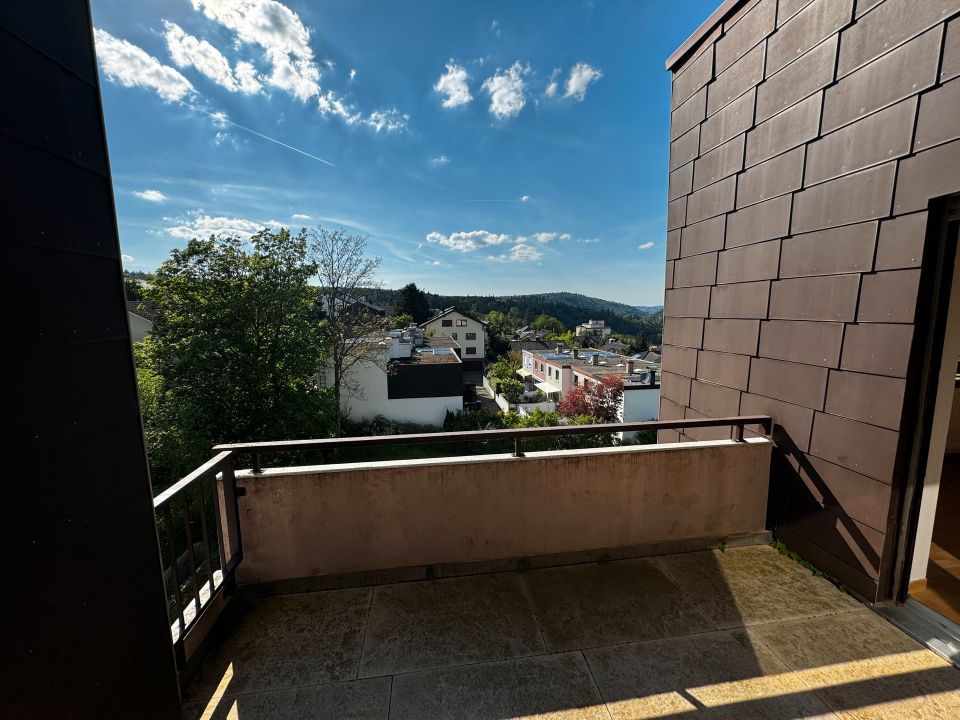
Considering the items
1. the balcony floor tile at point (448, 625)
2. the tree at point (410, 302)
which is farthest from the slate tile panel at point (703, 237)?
the tree at point (410, 302)

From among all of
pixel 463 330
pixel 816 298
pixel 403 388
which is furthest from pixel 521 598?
pixel 463 330

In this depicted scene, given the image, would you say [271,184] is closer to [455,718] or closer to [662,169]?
[662,169]

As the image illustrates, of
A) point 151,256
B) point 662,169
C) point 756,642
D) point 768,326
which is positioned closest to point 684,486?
point 756,642

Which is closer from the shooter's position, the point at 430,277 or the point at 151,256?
the point at 151,256

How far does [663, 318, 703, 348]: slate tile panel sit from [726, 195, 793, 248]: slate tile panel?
68 cm

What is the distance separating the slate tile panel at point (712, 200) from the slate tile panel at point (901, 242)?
1.01 meters

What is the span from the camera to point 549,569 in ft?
7.64

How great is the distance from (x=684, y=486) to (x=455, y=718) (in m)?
1.80

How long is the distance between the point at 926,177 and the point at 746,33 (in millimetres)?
1645

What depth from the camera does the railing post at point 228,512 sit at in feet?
6.59

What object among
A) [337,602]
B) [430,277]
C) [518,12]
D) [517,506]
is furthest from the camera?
[430,277]

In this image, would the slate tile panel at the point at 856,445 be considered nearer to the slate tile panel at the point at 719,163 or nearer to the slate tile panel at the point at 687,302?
the slate tile panel at the point at 687,302

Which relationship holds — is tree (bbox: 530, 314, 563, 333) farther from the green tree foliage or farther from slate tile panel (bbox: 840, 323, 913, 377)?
slate tile panel (bbox: 840, 323, 913, 377)

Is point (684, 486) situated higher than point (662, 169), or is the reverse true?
point (662, 169)
